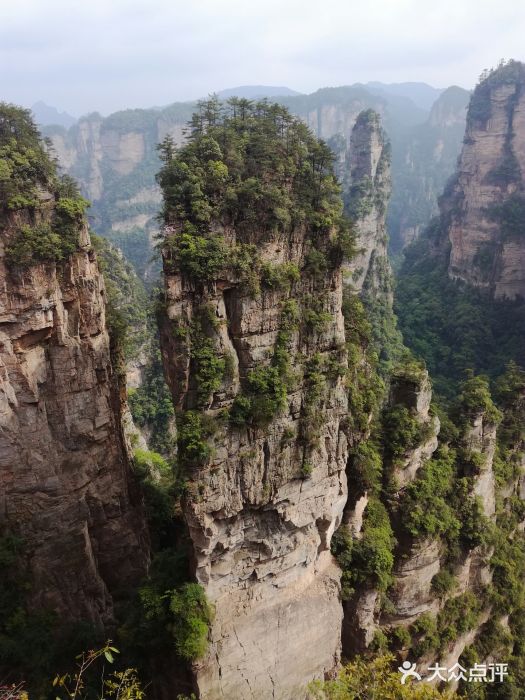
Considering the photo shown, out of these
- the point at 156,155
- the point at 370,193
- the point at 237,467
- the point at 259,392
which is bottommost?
the point at 237,467

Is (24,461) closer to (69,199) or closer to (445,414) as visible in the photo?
(69,199)

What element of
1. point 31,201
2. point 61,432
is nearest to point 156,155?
point 31,201

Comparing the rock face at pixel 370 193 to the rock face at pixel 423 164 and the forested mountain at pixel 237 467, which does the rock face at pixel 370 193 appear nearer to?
the forested mountain at pixel 237 467

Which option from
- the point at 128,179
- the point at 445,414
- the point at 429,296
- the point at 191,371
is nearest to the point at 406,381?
the point at 445,414

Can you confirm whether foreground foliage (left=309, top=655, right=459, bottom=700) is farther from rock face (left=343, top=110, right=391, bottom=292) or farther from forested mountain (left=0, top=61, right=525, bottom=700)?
rock face (left=343, top=110, right=391, bottom=292)

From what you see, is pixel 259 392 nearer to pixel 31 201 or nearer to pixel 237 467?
pixel 237 467

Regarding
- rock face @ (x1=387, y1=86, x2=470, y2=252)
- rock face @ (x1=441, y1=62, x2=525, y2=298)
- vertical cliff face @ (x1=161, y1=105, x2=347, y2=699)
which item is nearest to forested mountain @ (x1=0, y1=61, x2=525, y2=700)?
vertical cliff face @ (x1=161, y1=105, x2=347, y2=699)
